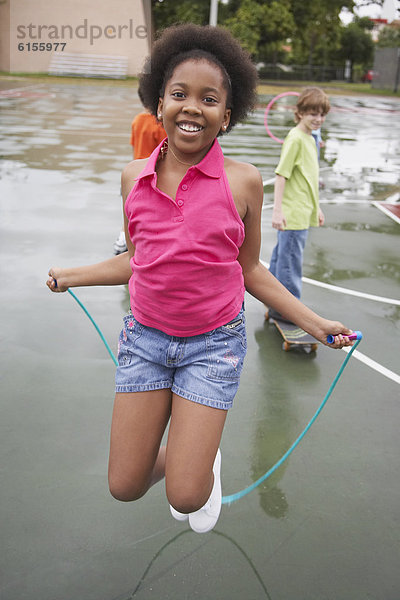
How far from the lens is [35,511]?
279 centimetres

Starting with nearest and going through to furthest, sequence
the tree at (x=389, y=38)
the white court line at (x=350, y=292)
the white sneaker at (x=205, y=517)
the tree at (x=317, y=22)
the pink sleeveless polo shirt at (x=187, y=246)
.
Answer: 1. the pink sleeveless polo shirt at (x=187, y=246)
2. the white sneaker at (x=205, y=517)
3. the white court line at (x=350, y=292)
4. the tree at (x=317, y=22)
5. the tree at (x=389, y=38)

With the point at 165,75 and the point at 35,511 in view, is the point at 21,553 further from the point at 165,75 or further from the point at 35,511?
the point at 165,75

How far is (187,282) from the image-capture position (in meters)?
2.27

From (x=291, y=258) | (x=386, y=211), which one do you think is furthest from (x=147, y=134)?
(x=386, y=211)

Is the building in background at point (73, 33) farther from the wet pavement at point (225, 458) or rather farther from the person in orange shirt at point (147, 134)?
the person in orange shirt at point (147, 134)

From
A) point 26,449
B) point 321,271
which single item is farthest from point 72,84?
point 26,449

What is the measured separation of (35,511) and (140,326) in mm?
1083

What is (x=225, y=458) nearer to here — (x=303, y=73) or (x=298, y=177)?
(x=298, y=177)

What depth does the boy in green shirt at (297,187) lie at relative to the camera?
4613 mm

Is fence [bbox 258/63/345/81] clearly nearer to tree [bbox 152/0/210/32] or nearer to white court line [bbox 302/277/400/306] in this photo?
tree [bbox 152/0/210/32]

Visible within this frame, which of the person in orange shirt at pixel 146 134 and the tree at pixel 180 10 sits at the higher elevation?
the tree at pixel 180 10

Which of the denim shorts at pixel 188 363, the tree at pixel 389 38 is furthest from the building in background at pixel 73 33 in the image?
the denim shorts at pixel 188 363

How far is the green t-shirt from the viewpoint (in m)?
4.63

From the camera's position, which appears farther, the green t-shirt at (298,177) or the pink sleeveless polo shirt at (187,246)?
the green t-shirt at (298,177)
